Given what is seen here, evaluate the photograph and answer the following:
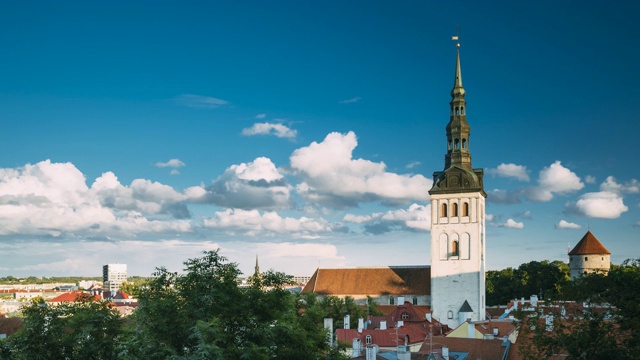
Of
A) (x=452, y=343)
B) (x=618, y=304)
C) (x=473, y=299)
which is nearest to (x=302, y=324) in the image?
(x=618, y=304)

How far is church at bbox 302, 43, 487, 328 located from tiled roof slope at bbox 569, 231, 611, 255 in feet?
83.4

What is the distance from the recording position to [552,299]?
30109 mm

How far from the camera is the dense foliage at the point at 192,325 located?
24.1 m

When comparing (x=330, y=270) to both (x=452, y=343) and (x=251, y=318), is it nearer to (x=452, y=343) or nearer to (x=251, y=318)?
(x=452, y=343)

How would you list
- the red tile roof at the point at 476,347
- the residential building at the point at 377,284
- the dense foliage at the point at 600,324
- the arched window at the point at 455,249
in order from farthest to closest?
the residential building at the point at 377,284, the arched window at the point at 455,249, the red tile roof at the point at 476,347, the dense foliage at the point at 600,324

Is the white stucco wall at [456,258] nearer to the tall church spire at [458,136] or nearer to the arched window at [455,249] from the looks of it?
the arched window at [455,249]

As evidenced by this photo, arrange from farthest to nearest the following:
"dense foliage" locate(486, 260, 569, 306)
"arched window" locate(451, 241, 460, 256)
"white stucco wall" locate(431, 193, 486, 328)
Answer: "dense foliage" locate(486, 260, 569, 306), "arched window" locate(451, 241, 460, 256), "white stucco wall" locate(431, 193, 486, 328)

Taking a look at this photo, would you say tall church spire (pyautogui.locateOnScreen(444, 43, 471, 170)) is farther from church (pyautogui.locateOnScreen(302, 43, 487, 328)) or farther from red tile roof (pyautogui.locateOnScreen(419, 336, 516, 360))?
red tile roof (pyautogui.locateOnScreen(419, 336, 516, 360))

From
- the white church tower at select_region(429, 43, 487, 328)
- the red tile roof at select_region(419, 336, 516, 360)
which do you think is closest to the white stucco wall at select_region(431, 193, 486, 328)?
the white church tower at select_region(429, 43, 487, 328)

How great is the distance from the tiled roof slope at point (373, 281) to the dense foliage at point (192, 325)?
5458 centimetres

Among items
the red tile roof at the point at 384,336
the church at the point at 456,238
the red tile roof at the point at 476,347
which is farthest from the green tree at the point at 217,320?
the church at the point at 456,238

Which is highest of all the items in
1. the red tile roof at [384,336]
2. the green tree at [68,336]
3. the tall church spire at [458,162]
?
the tall church spire at [458,162]

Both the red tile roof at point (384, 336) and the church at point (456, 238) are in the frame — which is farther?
the church at point (456, 238)

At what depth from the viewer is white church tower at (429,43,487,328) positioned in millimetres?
79688
